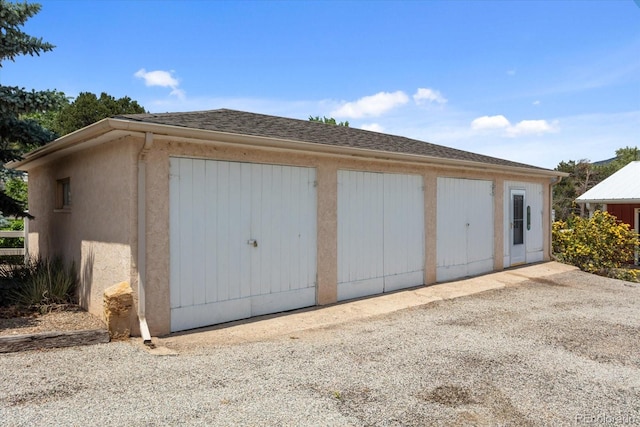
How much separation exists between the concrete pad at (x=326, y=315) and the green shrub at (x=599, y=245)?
10.3ft

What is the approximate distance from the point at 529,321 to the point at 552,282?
4.04 m

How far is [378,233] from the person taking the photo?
26.3ft

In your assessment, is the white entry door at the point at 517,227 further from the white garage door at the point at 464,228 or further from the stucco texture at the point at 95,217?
the stucco texture at the point at 95,217

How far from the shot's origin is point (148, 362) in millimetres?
4379

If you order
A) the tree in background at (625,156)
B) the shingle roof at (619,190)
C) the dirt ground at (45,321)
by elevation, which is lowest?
the dirt ground at (45,321)

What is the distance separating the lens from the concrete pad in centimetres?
530

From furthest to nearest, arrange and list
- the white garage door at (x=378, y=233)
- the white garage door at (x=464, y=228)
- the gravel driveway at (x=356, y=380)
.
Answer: the white garage door at (x=464, y=228) → the white garage door at (x=378, y=233) → the gravel driveway at (x=356, y=380)

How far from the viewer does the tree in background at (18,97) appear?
21.5 feet

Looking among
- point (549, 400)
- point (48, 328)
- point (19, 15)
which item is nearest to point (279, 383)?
point (549, 400)

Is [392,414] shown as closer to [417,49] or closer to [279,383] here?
[279,383]

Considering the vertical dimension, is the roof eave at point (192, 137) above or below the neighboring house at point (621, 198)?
above

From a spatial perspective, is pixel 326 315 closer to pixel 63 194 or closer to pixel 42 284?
pixel 42 284

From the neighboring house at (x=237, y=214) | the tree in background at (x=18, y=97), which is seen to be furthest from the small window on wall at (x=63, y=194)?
the tree in background at (x=18, y=97)

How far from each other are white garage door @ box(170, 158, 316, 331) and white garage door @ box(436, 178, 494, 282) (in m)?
3.59
